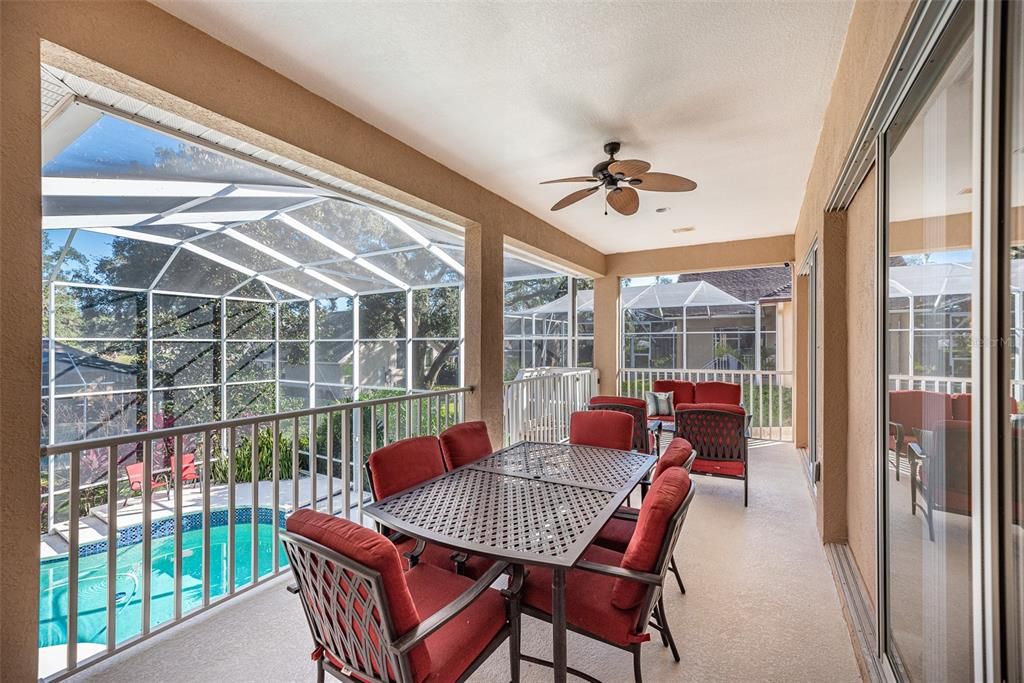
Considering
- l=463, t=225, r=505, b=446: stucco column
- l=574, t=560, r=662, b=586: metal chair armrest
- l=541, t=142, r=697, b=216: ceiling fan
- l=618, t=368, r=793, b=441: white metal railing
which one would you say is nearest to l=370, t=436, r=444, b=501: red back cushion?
l=574, t=560, r=662, b=586: metal chair armrest

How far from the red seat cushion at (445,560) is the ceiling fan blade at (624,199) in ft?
8.18

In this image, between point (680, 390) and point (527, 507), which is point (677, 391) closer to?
point (680, 390)

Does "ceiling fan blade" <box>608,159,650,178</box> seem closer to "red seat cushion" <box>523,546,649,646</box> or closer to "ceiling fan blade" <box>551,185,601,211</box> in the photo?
"ceiling fan blade" <box>551,185,601,211</box>

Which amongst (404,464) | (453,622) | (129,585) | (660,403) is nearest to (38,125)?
(404,464)

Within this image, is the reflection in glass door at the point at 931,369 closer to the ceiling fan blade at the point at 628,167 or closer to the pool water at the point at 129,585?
the ceiling fan blade at the point at 628,167

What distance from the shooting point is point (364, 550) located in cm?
114

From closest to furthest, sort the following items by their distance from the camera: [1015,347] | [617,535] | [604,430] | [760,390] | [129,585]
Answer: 1. [1015,347]
2. [617,535]
3. [604,430]
4. [129,585]
5. [760,390]

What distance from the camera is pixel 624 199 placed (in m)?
3.11

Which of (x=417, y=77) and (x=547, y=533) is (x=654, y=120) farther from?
(x=547, y=533)

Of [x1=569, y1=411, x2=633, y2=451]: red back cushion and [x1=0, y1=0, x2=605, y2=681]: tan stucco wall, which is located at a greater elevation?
[x1=0, y1=0, x2=605, y2=681]: tan stucco wall

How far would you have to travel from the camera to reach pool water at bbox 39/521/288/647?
13.5 ft

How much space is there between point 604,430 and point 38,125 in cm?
314

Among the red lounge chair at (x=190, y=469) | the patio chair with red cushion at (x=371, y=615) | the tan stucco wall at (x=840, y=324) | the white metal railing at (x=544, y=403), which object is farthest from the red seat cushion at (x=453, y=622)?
the red lounge chair at (x=190, y=469)

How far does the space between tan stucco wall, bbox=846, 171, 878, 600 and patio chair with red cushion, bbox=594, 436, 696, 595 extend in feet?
2.53
